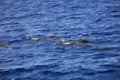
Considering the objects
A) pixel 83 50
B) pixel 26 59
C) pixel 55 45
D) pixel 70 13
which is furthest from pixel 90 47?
pixel 70 13

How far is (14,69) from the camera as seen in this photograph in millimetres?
26672

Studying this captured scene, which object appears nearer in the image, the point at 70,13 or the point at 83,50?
the point at 83,50

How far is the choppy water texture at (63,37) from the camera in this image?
25688 mm

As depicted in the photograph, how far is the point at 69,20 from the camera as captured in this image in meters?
40.5

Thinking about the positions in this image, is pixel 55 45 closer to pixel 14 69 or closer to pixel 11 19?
pixel 14 69

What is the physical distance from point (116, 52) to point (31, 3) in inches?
1062

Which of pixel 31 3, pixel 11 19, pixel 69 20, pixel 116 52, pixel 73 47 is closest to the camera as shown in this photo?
pixel 116 52

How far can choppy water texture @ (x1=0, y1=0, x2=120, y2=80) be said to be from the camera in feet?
84.3

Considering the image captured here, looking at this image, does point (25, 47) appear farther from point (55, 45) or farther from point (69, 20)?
point (69, 20)

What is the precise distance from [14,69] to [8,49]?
5.37m

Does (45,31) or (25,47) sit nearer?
(25,47)

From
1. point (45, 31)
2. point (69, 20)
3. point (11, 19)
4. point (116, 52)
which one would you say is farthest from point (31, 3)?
point (116, 52)

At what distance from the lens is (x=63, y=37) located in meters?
33.7

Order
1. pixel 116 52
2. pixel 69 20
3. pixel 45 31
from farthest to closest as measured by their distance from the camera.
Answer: pixel 69 20, pixel 45 31, pixel 116 52
